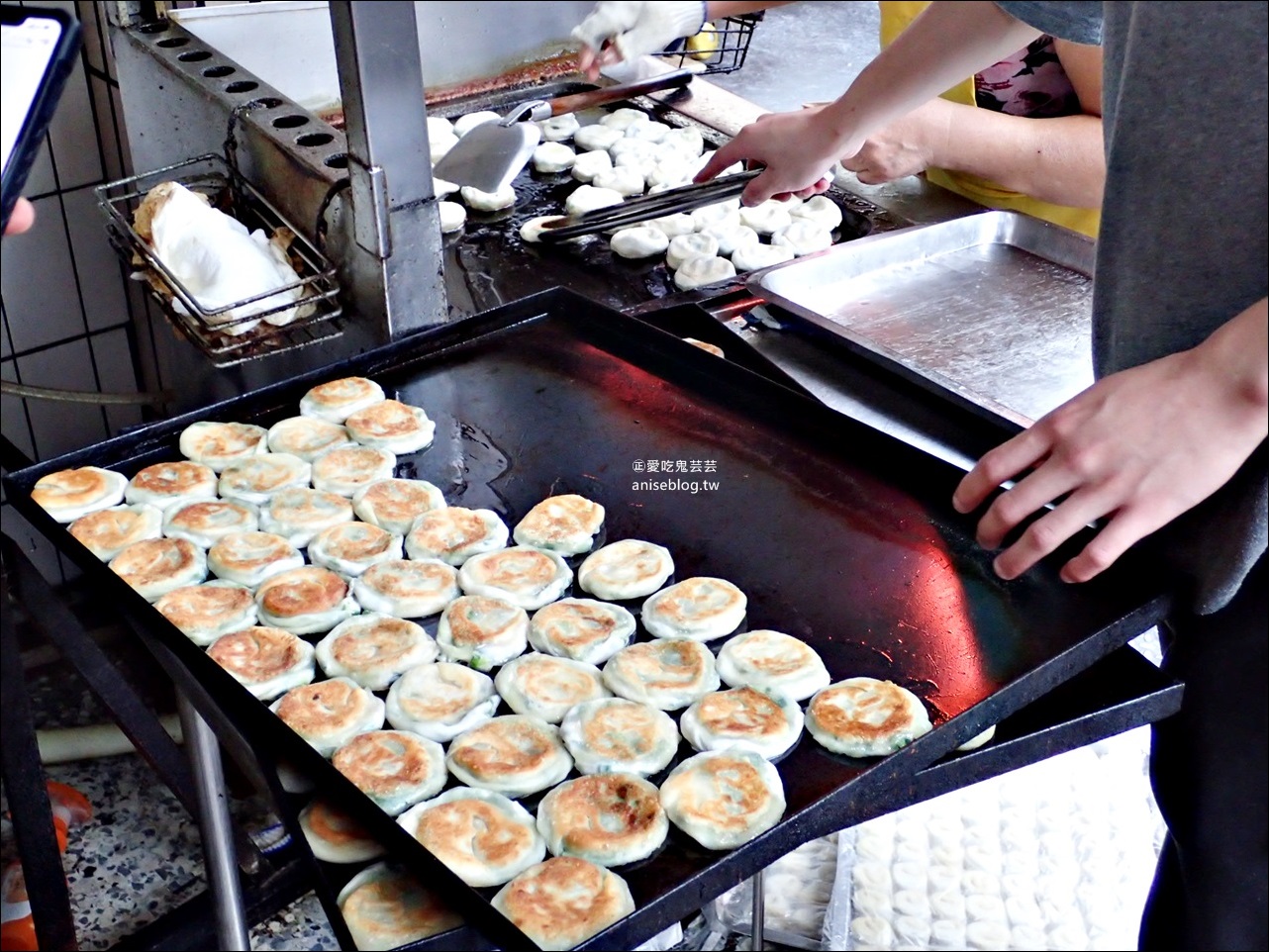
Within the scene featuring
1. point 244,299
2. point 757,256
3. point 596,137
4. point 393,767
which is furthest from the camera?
point 596,137

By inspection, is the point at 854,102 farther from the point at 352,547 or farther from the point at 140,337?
the point at 140,337

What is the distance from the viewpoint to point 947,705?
127cm

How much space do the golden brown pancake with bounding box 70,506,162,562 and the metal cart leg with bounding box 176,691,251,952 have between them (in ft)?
0.82

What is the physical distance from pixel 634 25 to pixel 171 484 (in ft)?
2.67

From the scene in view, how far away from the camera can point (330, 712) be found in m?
1.24

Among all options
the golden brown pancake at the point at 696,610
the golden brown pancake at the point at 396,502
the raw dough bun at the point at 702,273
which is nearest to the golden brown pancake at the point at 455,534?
the golden brown pancake at the point at 396,502

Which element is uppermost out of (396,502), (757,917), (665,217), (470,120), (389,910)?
(470,120)

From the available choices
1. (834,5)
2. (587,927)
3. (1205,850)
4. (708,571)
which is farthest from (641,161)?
(834,5)

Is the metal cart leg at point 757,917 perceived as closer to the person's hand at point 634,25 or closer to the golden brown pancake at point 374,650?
the golden brown pancake at point 374,650

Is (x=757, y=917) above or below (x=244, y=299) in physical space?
below

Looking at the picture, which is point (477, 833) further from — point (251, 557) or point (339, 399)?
point (339, 399)

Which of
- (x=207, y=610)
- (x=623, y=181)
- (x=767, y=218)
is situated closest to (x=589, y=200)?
(x=623, y=181)

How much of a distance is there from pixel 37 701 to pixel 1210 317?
8.32ft

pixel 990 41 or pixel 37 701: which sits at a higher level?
pixel 990 41
